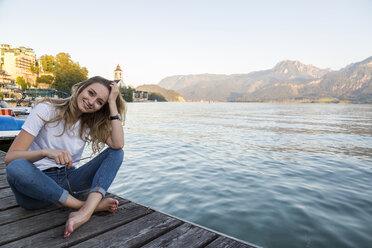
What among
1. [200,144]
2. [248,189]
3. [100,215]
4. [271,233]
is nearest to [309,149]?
[200,144]

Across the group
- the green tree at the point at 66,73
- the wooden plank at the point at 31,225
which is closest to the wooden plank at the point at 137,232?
the wooden plank at the point at 31,225

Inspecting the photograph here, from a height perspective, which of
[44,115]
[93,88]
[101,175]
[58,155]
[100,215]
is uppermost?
[93,88]

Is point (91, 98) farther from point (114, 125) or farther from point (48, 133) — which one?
point (48, 133)

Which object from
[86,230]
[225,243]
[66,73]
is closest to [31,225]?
[86,230]

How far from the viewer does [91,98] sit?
124 inches

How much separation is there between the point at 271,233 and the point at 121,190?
4.09 metres

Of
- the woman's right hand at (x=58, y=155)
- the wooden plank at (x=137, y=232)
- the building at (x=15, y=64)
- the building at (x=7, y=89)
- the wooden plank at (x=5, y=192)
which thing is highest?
the building at (x=15, y=64)

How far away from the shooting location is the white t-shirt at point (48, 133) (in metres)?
2.70

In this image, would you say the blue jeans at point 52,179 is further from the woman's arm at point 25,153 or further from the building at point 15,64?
the building at point 15,64

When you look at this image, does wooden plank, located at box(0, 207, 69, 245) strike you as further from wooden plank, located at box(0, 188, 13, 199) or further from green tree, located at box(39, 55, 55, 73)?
green tree, located at box(39, 55, 55, 73)

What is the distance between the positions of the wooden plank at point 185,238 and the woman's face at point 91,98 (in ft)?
6.11

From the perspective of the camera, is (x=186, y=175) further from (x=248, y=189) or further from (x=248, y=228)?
(x=248, y=228)

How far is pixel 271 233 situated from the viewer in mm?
4320

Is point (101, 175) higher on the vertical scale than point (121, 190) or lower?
higher
